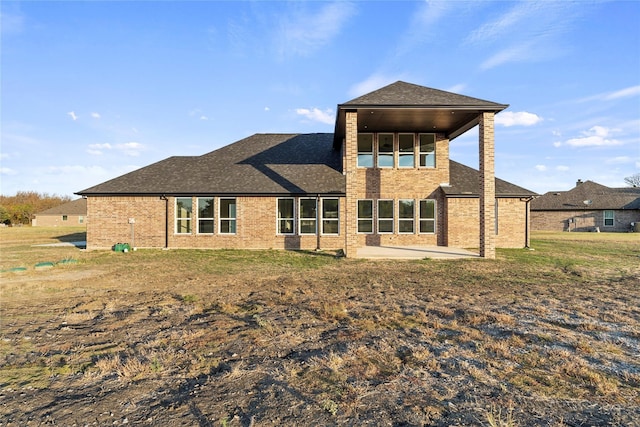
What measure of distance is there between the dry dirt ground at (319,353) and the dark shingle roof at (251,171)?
27.9ft

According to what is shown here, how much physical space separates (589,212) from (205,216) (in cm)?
4175

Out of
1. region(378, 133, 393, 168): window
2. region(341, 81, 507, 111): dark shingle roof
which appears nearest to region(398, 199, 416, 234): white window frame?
region(378, 133, 393, 168): window

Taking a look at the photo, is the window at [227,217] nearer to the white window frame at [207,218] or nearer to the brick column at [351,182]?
the white window frame at [207,218]

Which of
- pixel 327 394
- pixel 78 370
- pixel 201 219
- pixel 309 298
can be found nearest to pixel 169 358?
pixel 78 370

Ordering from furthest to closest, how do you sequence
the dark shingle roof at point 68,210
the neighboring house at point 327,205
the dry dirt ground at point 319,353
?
the dark shingle roof at point 68,210, the neighboring house at point 327,205, the dry dirt ground at point 319,353

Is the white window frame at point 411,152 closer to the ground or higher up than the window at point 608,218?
higher up

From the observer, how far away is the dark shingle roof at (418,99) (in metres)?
13.1

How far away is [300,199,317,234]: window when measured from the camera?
1667 cm

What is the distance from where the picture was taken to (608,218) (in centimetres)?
3581

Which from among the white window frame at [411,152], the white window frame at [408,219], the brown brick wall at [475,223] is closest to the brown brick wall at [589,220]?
the brown brick wall at [475,223]

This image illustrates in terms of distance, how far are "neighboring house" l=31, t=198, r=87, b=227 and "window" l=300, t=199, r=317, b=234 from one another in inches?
2558

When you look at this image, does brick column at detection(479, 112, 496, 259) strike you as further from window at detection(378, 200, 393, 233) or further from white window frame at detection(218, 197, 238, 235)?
white window frame at detection(218, 197, 238, 235)

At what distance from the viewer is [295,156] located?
20.2 metres

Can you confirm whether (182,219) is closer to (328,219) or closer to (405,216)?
(328,219)
